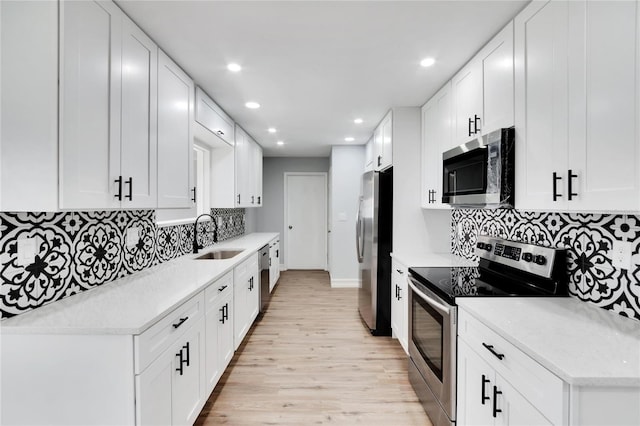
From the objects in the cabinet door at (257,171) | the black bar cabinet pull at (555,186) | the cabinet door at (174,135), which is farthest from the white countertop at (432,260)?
the cabinet door at (257,171)

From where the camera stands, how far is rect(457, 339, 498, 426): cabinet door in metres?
1.40

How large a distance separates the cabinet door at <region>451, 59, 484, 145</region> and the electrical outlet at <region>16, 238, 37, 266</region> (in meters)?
2.58

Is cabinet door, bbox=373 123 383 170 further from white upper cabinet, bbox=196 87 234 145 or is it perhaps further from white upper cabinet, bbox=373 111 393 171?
white upper cabinet, bbox=196 87 234 145

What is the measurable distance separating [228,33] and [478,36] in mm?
1539

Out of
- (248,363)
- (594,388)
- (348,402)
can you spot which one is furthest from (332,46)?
(248,363)

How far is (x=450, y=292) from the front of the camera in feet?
5.85

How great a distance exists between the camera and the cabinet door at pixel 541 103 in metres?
1.38

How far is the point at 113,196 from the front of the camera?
1.59 metres

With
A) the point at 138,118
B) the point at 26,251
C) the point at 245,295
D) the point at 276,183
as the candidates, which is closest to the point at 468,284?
the point at 245,295

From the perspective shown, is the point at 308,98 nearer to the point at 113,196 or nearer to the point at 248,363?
the point at 113,196

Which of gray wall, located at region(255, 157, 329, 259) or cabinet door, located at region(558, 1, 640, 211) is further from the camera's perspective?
gray wall, located at region(255, 157, 329, 259)

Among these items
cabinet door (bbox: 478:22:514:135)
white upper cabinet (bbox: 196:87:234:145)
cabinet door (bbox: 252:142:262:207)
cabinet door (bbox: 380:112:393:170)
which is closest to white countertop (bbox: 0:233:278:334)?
white upper cabinet (bbox: 196:87:234:145)

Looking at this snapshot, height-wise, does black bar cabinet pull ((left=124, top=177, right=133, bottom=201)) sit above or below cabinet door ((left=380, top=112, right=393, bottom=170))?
below

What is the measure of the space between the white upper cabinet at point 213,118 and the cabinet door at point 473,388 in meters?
2.64
